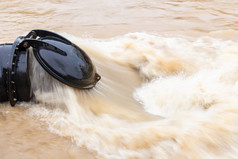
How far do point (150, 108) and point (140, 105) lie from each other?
100mm

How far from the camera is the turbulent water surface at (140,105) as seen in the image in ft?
6.08

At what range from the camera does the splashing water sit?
6.15 feet

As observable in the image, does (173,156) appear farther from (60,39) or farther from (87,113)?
(60,39)

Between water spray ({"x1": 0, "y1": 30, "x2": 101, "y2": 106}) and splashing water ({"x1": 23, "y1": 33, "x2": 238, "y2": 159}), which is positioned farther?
water spray ({"x1": 0, "y1": 30, "x2": 101, "y2": 106})

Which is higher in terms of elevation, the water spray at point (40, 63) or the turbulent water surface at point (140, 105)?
the water spray at point (40, 63)

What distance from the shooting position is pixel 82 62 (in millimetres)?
2121

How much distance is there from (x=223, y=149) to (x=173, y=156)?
39cm

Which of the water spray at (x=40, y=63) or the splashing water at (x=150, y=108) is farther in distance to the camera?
the water spray at (x=40, y=63)

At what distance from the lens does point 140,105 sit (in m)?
2.47

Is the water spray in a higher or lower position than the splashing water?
higher

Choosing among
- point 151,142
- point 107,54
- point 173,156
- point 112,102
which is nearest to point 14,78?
point 112,102

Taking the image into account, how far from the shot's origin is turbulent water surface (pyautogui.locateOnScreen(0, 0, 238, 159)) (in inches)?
73.0

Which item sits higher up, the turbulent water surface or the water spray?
the water spray

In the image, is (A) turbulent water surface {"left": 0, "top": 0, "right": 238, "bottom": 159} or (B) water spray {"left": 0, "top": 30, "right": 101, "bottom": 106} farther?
(B) water spray {"left": 0, "top": 30, "right": 101, "bottom": 106}
